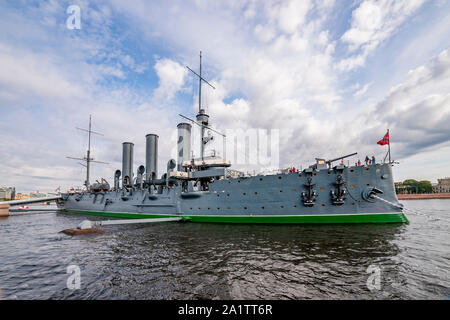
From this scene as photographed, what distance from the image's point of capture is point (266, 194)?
16734mm

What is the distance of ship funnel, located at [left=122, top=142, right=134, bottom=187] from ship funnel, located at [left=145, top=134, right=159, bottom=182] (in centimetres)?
608

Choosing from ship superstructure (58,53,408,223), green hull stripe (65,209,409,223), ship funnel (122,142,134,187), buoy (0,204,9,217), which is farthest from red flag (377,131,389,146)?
buoy (0,204,9,217)

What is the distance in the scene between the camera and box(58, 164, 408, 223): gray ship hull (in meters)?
Answer: 14.6

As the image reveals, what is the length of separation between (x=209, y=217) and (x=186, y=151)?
1015 cm

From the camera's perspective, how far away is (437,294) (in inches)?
199

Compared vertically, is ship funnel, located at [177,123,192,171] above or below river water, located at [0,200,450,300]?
above

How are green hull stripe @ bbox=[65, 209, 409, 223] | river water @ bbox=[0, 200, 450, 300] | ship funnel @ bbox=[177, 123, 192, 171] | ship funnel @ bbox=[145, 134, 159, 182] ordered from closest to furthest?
river water @ bbox=[0, 200, 450, 300]
green hull stripe @ bbox=[65, 209, 409, 223]
ship funnel @ bbox=[177, 123, 192, 171]
ship funnel @ bbox=[145, 134, 159, 182]

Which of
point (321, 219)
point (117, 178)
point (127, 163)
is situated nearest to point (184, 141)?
point (127, 163)

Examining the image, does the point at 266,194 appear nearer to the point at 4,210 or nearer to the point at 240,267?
the point at 240,267

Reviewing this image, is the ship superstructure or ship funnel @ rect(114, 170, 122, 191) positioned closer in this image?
the ship superstructure

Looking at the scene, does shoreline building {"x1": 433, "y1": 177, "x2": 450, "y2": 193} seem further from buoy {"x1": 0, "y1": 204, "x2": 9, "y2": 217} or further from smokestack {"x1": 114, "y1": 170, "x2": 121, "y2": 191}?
buoy {"x1": 0, "y1": 204, "x2": 9, "y2": 217}
